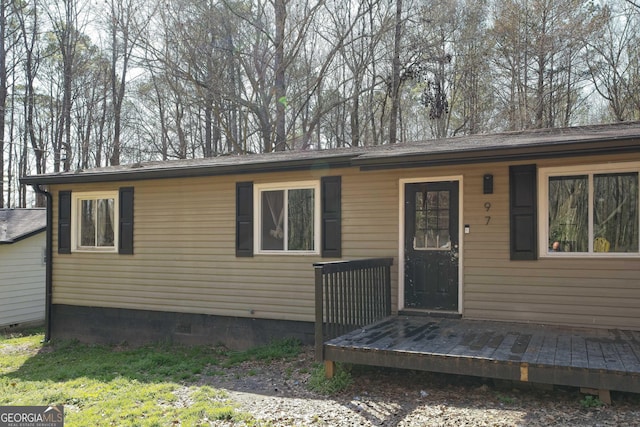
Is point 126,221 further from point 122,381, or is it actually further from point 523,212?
point 523,212

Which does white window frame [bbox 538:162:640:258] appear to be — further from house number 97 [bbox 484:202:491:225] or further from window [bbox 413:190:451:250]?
window [bbox 413:190:451:250]

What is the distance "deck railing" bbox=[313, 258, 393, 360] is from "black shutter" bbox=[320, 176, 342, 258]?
0.82 meters

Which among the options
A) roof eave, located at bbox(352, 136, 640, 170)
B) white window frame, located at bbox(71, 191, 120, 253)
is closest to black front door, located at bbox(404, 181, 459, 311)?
roof eave, located at bbox(352, 136, 640, 170)

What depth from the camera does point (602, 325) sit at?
17.4 feet

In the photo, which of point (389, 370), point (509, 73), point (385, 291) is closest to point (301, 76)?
point (509, 73)

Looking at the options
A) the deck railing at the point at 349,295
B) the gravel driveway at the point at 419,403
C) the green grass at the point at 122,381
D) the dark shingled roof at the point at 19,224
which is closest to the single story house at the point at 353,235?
the deck railing at the point at 349,295

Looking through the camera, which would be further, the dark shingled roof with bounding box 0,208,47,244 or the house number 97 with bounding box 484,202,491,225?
the dark shingled roof with bounding box 0,208,47,244

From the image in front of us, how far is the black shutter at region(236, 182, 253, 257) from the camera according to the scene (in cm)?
719

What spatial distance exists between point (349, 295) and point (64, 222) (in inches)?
232

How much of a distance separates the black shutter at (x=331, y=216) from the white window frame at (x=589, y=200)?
250 centimetres

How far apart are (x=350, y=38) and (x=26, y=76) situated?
41.9 ft

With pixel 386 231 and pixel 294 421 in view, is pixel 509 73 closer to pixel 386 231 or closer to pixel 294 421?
pixel 386 231

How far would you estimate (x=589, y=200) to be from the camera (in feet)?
17.6

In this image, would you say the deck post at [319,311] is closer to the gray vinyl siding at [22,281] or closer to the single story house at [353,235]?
the single story house at [353,235]
